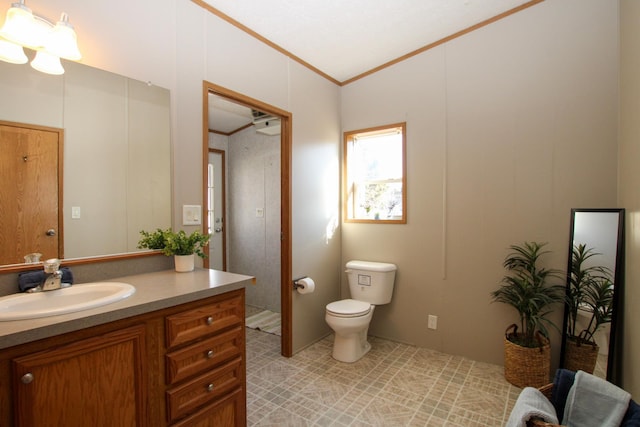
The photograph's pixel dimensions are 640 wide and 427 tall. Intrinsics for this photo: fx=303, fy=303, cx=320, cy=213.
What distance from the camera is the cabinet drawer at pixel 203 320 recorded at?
1.22 meters

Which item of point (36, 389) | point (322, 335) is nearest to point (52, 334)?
point (36, 389)

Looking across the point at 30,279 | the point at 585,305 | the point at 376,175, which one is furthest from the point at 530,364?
the point at 30,279

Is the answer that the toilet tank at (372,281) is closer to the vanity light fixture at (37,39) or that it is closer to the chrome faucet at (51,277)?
the chrome faucet at (51,277)

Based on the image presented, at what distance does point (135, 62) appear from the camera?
1645 mm

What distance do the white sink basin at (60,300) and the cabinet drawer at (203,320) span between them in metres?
0.22

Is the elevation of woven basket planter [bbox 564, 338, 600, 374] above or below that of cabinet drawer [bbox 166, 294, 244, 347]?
below

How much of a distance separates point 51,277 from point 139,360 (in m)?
0.56

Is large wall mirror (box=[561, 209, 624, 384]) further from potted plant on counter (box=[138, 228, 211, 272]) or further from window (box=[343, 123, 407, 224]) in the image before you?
potted plant on counter (box=[138, 228, 211, 272])

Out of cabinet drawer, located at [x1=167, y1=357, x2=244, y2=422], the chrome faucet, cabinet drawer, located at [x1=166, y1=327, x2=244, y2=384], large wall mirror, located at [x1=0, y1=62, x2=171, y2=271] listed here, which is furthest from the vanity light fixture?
cabinet drawer, located at [x1=167, y1=357, x2=244, y2=422]

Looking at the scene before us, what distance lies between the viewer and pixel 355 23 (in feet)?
7.54

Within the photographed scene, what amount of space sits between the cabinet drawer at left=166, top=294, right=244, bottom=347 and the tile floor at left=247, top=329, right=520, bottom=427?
2.73 ft

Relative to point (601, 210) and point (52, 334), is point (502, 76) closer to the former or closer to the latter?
point (601, 210)

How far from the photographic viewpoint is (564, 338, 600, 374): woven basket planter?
1.92 metres

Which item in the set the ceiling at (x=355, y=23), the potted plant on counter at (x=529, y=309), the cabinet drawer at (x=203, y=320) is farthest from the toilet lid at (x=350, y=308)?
the ceiling at (x=355, y=23)
